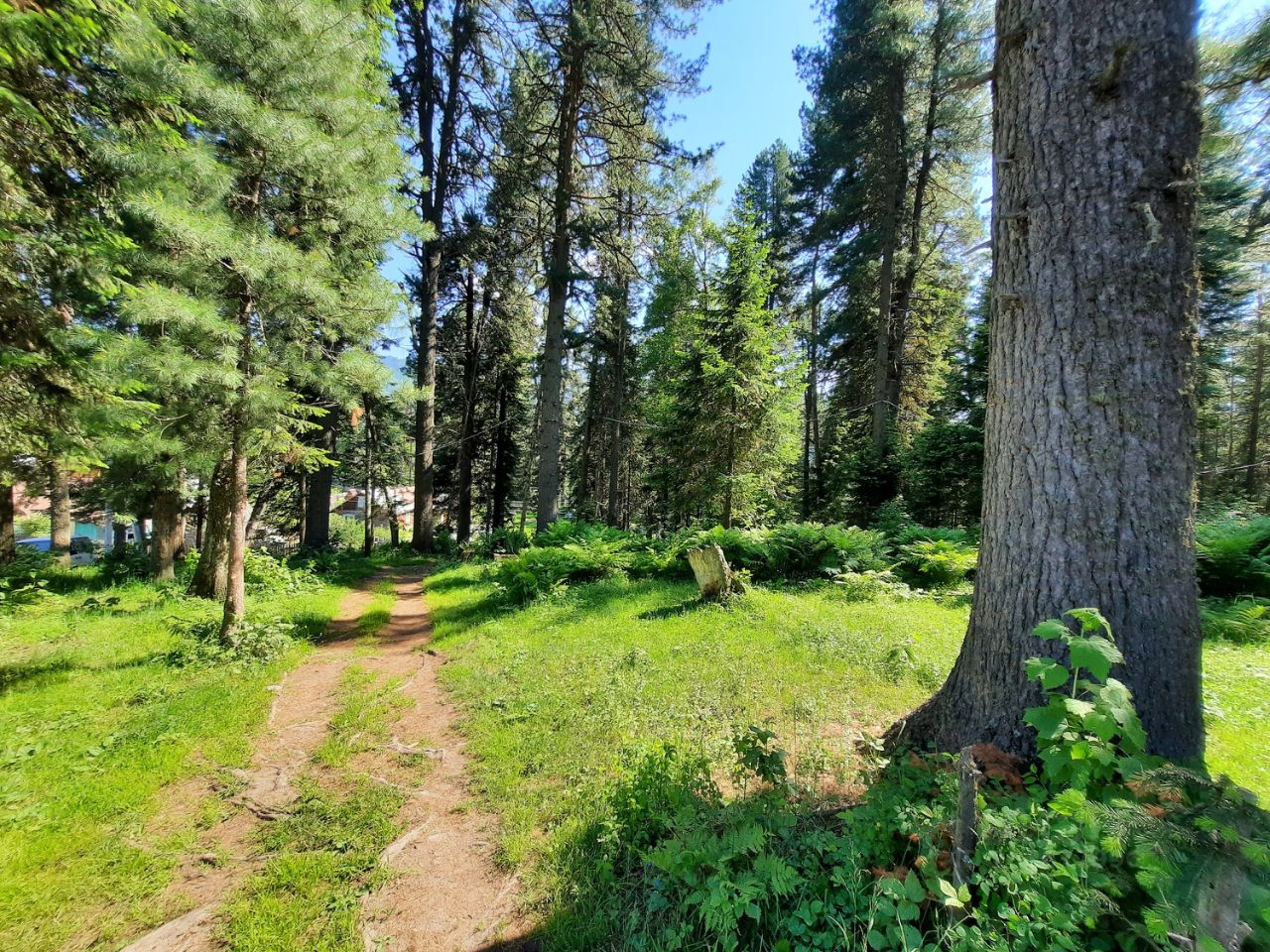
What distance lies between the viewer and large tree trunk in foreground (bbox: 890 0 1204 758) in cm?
242

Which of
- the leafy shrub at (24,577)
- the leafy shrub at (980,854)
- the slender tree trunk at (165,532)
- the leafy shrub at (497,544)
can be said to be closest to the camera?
the leafy shrub at (980,854)

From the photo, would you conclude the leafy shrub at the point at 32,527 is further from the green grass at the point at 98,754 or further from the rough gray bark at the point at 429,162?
the green grass at the point at 98,754

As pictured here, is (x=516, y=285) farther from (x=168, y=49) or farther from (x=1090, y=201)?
(x=1090, y=201)

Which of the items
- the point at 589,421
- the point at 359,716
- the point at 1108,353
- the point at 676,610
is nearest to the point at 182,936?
the point at 359,716

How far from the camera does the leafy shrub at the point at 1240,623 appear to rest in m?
5.38

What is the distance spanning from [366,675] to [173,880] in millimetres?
2916

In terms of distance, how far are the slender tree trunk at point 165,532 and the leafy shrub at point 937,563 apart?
1321 cm

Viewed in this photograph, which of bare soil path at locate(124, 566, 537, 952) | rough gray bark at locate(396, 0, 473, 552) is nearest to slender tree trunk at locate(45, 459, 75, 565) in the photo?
rough gray bark at locate(396, 0, 473, 552)

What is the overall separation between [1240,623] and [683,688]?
647cm

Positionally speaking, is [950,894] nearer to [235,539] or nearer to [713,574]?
[713,574]

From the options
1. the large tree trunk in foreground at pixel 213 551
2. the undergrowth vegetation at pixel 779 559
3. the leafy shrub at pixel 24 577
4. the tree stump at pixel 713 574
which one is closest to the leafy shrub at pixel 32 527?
the leafy shrub at pixel 24 577

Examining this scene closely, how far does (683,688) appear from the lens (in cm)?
460

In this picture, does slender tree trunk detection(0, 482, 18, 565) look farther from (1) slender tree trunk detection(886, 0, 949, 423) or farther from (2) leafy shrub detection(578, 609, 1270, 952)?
(1) slender tree trunk detection(886, 0, 949, 423)

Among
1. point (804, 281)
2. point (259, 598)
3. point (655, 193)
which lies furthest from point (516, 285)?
point (804, 281)
